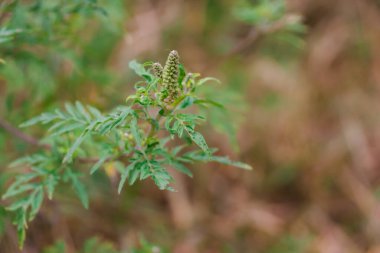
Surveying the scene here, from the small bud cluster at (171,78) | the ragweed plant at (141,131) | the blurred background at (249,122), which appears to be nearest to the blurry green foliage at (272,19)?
the blurred background at (249,122)

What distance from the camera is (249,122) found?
388cm

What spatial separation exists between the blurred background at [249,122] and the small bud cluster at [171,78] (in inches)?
36.2

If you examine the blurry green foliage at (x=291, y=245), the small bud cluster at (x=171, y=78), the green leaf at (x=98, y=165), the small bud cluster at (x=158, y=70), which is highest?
the blurry green foliage at (x=291, y=245)

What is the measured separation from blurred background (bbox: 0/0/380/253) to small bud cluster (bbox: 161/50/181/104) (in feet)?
3.02

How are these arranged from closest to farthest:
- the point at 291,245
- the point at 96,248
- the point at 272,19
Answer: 1. the point at 96,248
2. the point at 272,19
3. the point at 291,245

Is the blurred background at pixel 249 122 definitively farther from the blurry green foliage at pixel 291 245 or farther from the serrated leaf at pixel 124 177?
the serrated leaf at pixel 124 177

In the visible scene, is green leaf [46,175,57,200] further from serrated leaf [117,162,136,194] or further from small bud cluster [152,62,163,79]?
small bud cluster [152,62,163,79]

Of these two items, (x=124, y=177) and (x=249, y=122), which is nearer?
(x=124, y=177)

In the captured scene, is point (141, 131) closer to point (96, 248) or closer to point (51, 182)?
point (51, 182)

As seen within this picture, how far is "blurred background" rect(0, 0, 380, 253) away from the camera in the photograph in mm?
2664

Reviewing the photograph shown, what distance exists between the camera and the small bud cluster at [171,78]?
1.30 meters

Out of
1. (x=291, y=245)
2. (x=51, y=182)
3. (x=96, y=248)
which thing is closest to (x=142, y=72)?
(x=51, y=182)

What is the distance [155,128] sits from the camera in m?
1.49

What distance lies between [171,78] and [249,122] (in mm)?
2603
